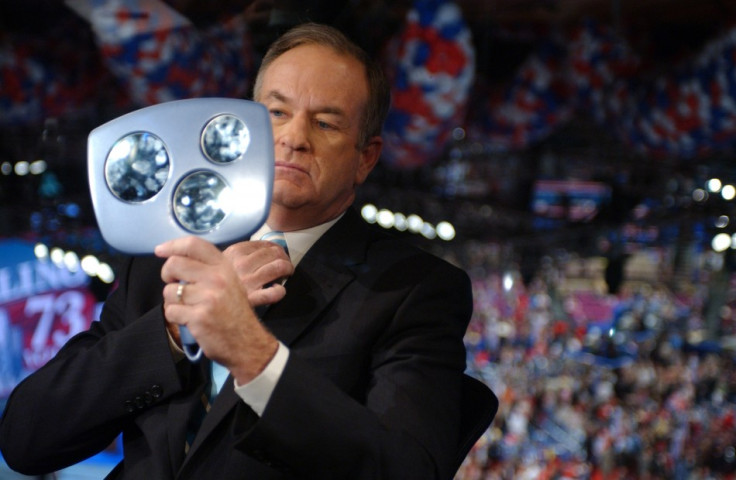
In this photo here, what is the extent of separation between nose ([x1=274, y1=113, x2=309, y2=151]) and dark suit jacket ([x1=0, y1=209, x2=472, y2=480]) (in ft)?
0.36

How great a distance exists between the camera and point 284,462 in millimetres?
620

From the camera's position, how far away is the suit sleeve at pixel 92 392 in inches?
28.7

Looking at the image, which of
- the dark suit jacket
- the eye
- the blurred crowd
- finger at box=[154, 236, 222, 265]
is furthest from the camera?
the blurred crowd

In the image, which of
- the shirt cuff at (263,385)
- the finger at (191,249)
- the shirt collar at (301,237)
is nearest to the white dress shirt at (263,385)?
the shirt cuff at (263,385)

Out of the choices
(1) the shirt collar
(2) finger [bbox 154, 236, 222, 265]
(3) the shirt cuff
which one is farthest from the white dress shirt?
(1) the shirt collar

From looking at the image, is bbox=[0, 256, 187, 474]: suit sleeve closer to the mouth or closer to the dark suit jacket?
the dark suit jacket

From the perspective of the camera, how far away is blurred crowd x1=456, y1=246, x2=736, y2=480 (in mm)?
1985

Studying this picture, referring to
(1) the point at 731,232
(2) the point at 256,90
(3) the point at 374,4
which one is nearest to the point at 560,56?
(3) the point at 374,4

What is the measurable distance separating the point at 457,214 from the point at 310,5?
3.47 ft

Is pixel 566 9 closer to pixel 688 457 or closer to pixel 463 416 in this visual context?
pixel 463 416

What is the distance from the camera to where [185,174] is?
1.86 feet

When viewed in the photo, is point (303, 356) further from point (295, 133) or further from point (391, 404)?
point (295, 133)

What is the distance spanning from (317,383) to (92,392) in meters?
0.24

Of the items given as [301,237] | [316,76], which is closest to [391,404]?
[301,237]
